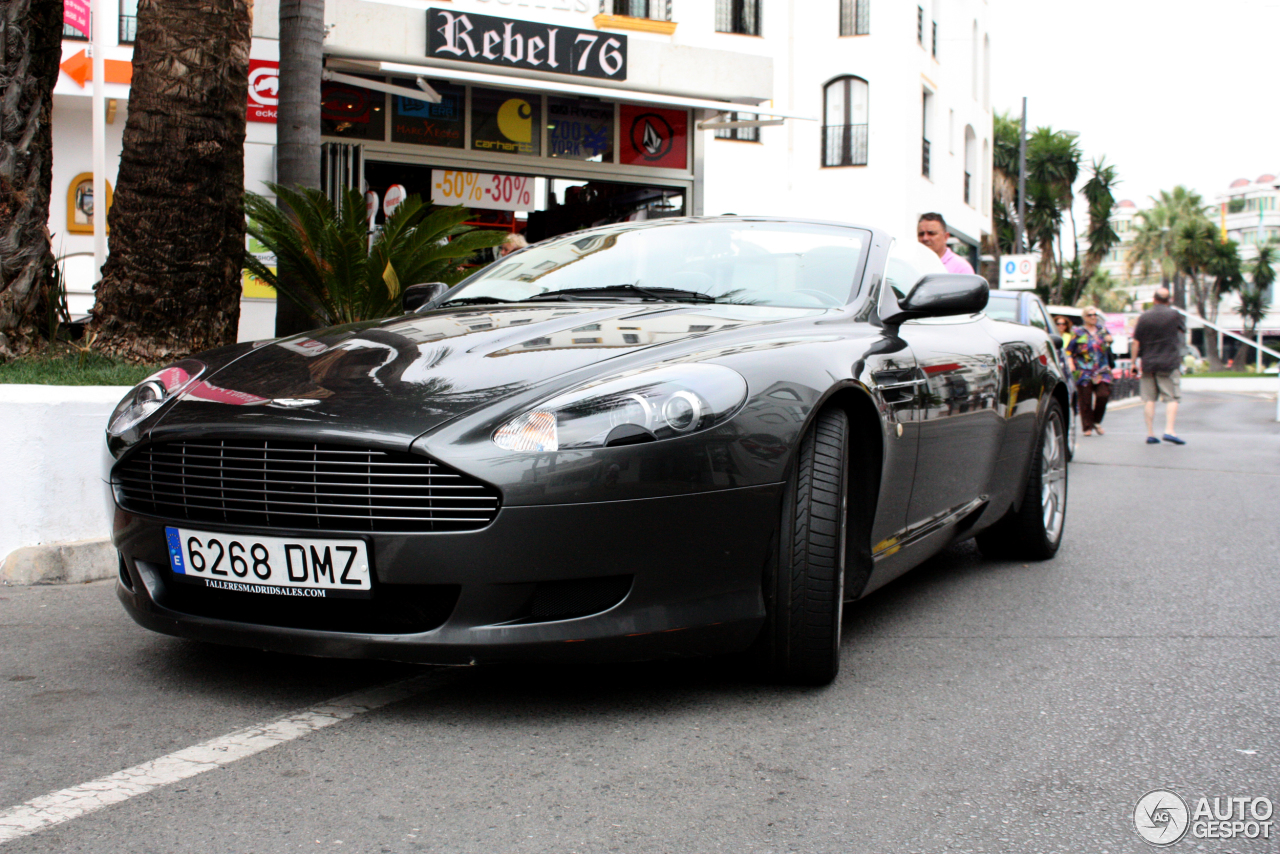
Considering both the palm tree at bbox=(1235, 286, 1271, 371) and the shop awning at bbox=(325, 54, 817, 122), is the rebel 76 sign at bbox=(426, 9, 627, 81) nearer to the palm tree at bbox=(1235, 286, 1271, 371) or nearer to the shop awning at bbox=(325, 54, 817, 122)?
the shop awning at bbox=(325, 54, 817, 122)

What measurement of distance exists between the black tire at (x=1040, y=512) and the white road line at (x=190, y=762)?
304 cm

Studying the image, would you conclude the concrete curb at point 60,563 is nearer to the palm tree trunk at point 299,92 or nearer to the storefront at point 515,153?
the palm tree trunk at point 299,92

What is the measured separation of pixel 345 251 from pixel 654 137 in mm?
7721

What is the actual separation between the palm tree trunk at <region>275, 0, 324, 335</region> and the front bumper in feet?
18.1

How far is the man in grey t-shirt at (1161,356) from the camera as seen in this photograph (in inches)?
541

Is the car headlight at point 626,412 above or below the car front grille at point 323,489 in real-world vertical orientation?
above

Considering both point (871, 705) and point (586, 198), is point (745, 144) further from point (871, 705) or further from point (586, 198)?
point (871, 705)

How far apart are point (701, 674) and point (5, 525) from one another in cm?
289

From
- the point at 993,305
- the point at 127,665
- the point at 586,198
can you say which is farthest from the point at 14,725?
the point at 586,198

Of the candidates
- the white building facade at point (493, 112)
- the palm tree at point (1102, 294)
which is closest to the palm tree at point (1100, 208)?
the palm tree at point (1102, 294)

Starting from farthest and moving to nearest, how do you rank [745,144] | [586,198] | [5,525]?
[745,144]
[586,198]
[5,525]

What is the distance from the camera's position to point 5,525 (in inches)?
183

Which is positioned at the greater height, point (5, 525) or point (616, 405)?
point (616, 405)

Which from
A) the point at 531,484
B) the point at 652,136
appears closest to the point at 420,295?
the point at 531,484
